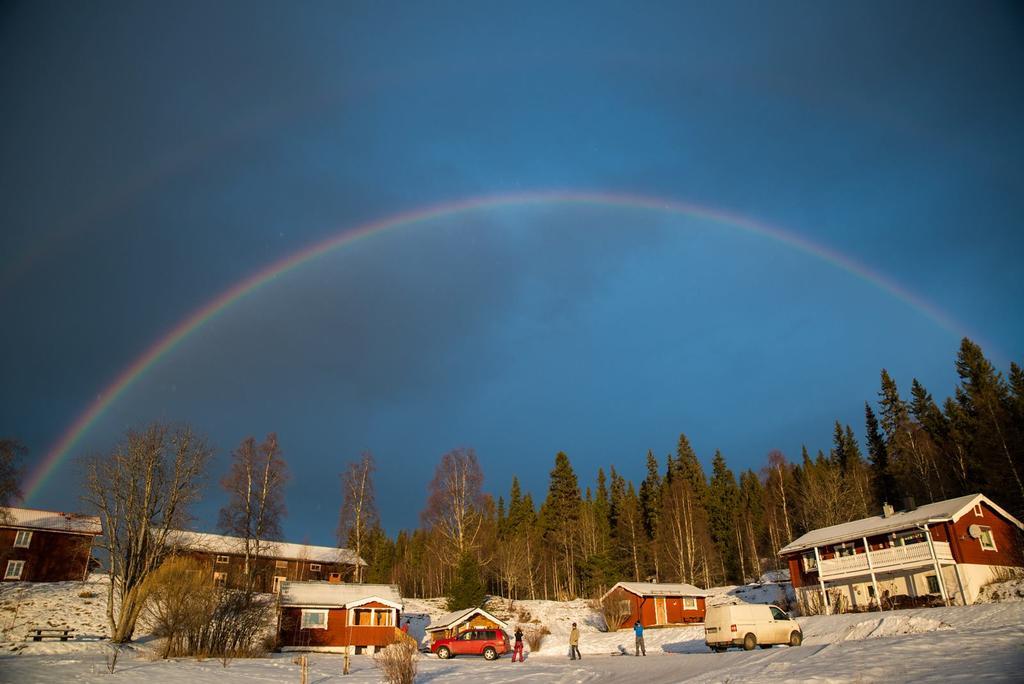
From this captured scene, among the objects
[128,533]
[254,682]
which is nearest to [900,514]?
A: [254,682]

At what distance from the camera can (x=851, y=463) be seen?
246ft

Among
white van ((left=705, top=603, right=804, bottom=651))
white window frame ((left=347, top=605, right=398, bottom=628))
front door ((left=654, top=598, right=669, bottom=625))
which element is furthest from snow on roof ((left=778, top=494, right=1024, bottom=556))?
white window frame ((left=347, top=605, right=398, bottom=628))

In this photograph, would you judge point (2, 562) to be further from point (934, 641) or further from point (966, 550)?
point (966, 550)

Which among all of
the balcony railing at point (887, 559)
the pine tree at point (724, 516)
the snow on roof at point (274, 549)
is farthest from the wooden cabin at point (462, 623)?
the pine tree at point (724, 516)

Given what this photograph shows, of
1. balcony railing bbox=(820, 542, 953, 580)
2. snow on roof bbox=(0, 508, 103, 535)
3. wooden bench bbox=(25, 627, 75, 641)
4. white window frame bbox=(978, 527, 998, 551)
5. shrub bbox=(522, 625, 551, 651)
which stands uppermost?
snow on roof bbox=(0, 508, 103, 535)

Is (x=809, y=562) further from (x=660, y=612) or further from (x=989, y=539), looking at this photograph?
(x=660, y=612)

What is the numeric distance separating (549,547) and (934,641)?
6497 centimetres

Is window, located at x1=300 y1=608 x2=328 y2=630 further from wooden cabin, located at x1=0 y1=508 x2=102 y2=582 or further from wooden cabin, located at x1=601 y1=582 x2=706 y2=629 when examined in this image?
wooden cabin, located at x1=601 y1=582 x2=706 y2=629

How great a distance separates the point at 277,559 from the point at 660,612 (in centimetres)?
4079

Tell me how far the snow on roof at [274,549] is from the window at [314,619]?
48.2ft

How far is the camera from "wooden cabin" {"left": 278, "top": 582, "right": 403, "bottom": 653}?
40438 millimetres

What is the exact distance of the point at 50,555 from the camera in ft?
170

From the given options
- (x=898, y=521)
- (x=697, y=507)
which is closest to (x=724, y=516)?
(x=697, y=507)

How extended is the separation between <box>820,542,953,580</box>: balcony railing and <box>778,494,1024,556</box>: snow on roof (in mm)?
1206
